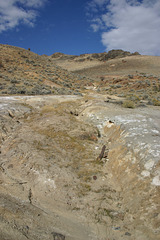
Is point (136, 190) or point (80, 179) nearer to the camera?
point (136, 190)

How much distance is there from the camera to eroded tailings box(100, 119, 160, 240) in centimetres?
334

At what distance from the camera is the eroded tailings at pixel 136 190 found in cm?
334

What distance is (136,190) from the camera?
411cm

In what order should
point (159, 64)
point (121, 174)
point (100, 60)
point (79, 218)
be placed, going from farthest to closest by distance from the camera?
1. point (100, 60)
2. point (159, 64)
3. point (121, 174)
4. point (79, 218)

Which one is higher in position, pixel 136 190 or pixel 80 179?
pixel 136 190

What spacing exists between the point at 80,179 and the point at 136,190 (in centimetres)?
161

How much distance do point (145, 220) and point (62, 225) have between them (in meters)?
1.73

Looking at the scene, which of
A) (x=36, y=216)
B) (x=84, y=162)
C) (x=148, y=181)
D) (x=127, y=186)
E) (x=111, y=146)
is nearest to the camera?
(x=36, y=216)

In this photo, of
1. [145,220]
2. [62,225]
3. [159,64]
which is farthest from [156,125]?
[159,64]

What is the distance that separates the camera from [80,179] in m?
4.92

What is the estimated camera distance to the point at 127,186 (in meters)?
4.42

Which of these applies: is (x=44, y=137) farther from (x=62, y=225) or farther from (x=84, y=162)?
(x=62, y=225)

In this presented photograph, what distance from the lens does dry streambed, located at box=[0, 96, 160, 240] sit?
3.29m

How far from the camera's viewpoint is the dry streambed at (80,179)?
3.29 metres
